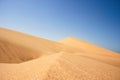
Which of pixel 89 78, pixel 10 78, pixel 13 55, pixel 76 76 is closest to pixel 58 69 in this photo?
pixel 76 76

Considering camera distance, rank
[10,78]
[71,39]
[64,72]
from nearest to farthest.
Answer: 1. [10,78]
2. [64,72]
3. [71,39]

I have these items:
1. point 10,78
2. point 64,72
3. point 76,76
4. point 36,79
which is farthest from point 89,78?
point 10,78

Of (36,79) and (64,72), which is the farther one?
(64,72)

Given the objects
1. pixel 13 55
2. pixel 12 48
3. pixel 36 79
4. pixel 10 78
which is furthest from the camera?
pixel 12 48

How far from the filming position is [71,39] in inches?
1751

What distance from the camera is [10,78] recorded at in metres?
6.00

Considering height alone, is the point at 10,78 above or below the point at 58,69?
below

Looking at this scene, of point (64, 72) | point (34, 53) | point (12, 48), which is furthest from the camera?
point (34, 53)

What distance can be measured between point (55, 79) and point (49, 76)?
281 millimetres

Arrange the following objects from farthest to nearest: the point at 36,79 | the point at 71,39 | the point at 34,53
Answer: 1. the point at 71,39
2. the point at 34,53
3. the point at 36,79

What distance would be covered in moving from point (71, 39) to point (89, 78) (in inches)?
1505

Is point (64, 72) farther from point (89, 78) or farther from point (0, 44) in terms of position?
point (0, 44)

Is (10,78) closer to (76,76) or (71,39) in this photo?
(76,76)

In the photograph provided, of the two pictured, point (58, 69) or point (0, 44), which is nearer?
point (58, 69)
